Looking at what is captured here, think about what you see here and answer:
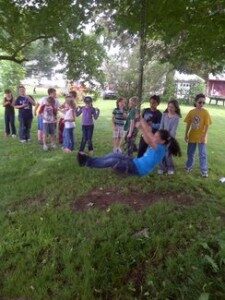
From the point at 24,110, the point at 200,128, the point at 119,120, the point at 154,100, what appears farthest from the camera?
the point at 24,110

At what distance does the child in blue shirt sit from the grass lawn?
0.86 m

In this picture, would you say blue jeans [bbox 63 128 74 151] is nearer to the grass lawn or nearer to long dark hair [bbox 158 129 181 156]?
the grass lawn

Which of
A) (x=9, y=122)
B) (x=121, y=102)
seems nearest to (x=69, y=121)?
(x=121, y=102)

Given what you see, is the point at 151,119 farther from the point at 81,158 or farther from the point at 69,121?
the point at 69,121

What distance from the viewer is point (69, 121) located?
1173 cm

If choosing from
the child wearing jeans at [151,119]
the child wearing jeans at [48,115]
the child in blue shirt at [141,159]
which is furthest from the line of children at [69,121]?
the child in blue shirt at [141,159]

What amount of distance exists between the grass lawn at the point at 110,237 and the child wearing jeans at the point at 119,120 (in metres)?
1.85

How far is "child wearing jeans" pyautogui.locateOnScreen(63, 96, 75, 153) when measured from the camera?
38.3ft

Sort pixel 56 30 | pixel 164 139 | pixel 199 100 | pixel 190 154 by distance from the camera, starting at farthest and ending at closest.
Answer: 1. pixel 56 30
2. pixel 190 154
3. pixel 199 100
4. pixel 164 139

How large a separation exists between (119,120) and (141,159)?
165 inches

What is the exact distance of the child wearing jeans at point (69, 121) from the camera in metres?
11.7

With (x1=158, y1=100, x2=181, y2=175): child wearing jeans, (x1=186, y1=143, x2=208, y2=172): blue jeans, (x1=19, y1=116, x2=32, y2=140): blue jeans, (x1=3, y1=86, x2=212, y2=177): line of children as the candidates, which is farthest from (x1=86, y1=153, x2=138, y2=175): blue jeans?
(x1=19, y1=116, x2=32, y2=140): blue jeans

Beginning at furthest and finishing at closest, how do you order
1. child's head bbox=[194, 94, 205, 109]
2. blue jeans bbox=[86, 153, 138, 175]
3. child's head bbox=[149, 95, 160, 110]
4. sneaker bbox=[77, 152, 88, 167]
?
child's head bbox=[194, 94, 205, 109] < child's head bbox=[149, 95, 160, 110] < sneaker bbox=[77, 152, 88, 167] < blue jeans bbox=[86, 153, 138, 175]

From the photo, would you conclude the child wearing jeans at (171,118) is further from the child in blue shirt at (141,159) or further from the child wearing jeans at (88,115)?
the child wearing jeans at (88,115)
